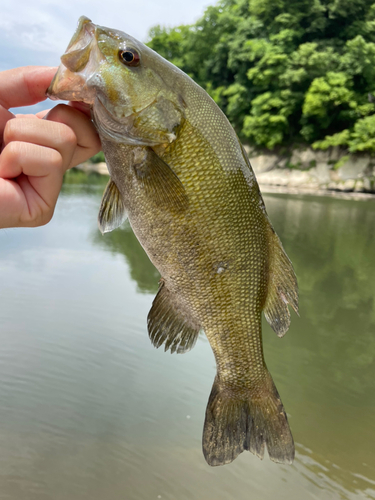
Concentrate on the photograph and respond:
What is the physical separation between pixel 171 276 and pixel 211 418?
27.0 inches

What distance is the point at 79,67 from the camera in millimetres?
1408

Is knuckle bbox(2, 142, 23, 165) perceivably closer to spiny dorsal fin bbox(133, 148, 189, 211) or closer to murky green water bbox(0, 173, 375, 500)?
spiny dorsal fin bbox(133, 148, 189, 211)

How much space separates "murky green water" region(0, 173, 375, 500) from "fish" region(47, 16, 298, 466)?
1556 millimetres

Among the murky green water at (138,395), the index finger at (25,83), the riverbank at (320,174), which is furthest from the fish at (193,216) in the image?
the riverbank at (320,174)

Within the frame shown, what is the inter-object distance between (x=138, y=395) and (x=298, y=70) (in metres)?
27.9

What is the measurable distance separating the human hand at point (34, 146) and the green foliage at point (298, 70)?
2589 centimetres

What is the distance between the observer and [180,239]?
1.57 m

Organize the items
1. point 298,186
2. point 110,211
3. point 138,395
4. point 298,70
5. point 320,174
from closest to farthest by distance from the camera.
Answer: point 110,211
point 138,395
point 298,186
point 320,174
point 298,70

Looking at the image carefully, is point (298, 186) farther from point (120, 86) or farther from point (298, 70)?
point (120, 86)

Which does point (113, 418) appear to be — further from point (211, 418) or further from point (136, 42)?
point (136, 42)

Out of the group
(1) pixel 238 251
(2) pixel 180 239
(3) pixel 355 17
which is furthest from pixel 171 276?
(3) pixel 355 17

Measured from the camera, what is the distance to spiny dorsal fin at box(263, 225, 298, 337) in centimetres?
178

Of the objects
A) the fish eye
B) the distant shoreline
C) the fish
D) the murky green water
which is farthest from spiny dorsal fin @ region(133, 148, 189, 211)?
the distant shoreline

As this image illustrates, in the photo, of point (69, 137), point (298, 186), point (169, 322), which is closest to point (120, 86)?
point (69, 137)
